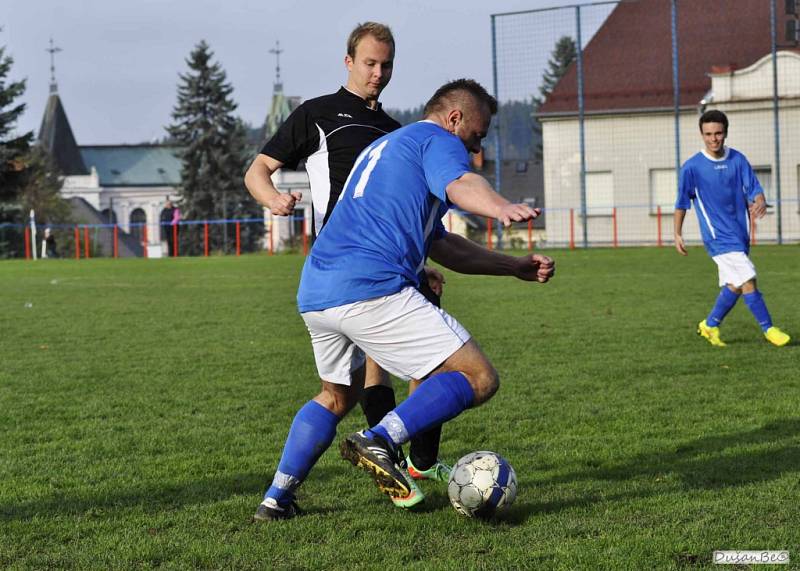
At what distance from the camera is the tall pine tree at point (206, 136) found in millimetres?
72250

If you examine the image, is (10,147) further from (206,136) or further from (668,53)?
(668,53)

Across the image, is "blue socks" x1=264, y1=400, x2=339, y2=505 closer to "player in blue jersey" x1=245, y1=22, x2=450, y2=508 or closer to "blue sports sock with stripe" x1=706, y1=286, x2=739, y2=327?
"player in blue jersey" x1=245, y1=22, x2=450, y2=508

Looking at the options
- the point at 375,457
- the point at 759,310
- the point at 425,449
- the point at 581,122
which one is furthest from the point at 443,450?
the point at 581,122

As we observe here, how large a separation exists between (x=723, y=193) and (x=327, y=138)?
5915mm

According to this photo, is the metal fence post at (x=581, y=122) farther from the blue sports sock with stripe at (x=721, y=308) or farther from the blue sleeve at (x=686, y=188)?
the blue sports sock with stripe at (x=721, y=308)

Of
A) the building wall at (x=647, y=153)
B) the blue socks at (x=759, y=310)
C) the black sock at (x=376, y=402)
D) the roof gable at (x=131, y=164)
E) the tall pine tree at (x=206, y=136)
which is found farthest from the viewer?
the roof gable at (x=131, y=164)

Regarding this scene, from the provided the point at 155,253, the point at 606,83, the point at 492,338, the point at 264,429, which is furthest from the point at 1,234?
the point at 264,429

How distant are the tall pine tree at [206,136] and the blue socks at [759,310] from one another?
203 feet

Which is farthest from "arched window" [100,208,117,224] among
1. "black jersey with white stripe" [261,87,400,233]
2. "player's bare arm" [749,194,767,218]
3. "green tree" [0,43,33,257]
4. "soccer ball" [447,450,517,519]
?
"soccer ball" [447,450,517,519]

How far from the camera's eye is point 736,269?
10.2m

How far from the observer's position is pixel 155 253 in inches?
2549

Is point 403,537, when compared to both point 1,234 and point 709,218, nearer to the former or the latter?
point 709,218

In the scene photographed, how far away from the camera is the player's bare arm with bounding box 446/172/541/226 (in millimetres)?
3533

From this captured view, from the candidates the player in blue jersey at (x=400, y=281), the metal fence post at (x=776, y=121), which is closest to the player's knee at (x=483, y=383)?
the player in blue jersey at (x=400, y=281)
